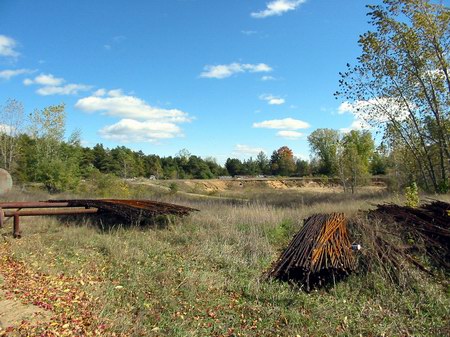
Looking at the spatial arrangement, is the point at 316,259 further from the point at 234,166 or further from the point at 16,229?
the point at 234,166

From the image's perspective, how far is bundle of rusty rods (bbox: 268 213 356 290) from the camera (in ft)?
20.1

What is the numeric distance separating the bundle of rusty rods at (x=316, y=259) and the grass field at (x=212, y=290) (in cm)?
23

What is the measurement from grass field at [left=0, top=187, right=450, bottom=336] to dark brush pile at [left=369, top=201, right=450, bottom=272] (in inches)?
38.3

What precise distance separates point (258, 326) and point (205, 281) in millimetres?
1596

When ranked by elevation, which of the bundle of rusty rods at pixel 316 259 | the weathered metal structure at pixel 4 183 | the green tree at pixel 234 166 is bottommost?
the bundle of rusty rods at pixel 316 259

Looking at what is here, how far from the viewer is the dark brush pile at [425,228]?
7.09 m

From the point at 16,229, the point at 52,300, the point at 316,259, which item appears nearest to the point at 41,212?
the point at 16,229

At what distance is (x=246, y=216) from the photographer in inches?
426

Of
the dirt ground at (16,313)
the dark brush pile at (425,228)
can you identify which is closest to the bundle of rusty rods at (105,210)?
the dirt ground at (16,313)

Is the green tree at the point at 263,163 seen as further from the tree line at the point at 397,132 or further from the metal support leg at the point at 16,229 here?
the metal support leg at the point at 16,229

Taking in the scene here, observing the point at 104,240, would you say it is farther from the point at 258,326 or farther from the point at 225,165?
the point at 225,165

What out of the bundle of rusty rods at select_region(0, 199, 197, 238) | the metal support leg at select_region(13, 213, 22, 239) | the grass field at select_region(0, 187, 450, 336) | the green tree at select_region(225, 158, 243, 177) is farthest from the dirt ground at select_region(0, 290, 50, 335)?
the green tree at select_region(225, 158, 243, 177)

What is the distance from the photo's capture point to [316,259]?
6.15 meters

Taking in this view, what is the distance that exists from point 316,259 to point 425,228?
320 cm
